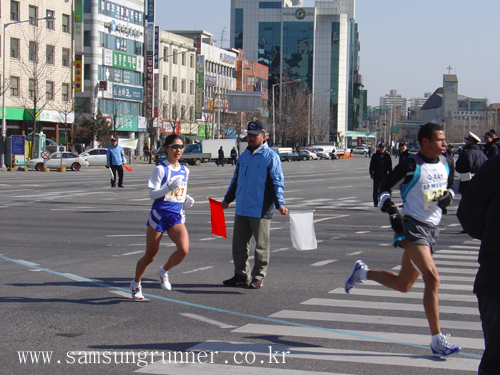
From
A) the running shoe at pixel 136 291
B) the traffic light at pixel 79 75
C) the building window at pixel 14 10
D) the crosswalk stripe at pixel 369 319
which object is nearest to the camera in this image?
the crosswalk stripe at pixel 369 319

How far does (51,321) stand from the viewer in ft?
20.4

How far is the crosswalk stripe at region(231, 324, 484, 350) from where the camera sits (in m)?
5.55

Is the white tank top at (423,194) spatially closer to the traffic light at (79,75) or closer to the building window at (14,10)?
the building window at (14,10)

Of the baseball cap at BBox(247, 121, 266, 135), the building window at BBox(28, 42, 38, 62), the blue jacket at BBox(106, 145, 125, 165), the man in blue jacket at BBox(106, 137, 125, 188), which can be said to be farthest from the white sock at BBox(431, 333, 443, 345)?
the building window at BBox(28, 42, 38, 62)

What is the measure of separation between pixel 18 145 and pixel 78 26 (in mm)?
21185

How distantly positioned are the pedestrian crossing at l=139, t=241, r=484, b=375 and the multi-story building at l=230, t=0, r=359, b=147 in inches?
5667

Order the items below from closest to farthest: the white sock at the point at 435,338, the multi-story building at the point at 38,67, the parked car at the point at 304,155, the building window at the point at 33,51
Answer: the white sock at the point at 435,338 → the multi-story building at the point at 38,67 → the building window at the point at 33,51 → the parked car at the point at 304,155

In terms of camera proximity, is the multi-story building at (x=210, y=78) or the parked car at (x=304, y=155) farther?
the multi-story building at (x=210, y=78)

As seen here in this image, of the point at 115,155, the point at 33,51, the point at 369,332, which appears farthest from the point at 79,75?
the point at 369,332

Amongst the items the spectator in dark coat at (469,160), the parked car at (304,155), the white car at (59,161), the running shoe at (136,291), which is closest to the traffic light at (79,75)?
the white car at (59,161)

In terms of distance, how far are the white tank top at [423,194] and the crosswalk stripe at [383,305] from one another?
1497 millimetres

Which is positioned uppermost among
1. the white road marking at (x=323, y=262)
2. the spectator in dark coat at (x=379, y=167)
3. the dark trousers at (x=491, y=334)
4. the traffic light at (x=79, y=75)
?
the traffic light at (x=79, y=75)

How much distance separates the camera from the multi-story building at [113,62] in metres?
63.1

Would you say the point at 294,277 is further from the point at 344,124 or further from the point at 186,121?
the point at 344,124
